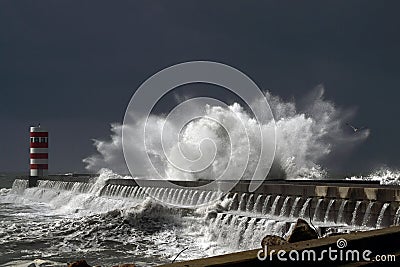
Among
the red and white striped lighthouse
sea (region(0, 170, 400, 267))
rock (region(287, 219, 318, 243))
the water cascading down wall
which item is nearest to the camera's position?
rock (region(287, 219, 318, 243))

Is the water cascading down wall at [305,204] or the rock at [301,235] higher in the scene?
the water cascading down wall at [305,204]

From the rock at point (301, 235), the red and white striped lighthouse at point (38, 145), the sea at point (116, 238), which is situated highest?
the red and white striped lighthouse at point (38, 145)

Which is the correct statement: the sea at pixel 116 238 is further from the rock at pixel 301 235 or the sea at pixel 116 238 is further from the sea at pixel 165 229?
the rock at pixel 301 235

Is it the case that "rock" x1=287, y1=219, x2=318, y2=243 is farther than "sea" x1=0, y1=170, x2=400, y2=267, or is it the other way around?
"sea" x1=0, y1=170, x2=400, y2=267

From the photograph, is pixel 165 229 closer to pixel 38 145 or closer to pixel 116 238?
pixel 116 238

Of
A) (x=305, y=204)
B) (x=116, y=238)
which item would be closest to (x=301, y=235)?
(x=305, y=204)

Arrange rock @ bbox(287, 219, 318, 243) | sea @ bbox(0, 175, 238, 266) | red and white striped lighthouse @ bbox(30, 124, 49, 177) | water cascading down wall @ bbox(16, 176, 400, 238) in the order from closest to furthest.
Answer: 1. rock @ bbox(287, 219, 318, 243)
2. water cascading down wall @ bbox(16, 176, 400, 238)
3. sea @ bbox(0, 175, 238, 266)
4. red and white striped lighthouse @ bbox(30, 124, 49, 177)

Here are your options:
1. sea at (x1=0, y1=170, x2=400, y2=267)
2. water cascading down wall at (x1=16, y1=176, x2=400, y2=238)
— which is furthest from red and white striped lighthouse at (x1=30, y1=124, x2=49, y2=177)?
water cascading down wall at (x1=16, y1=176, x2=400, y2=238)

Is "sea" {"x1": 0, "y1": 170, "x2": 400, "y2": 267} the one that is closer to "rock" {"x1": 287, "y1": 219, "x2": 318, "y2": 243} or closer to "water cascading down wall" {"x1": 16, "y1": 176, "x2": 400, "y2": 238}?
"water cascading down wall" {"x1": 16, "y1": 176, "x2": 400, "y2": 238}

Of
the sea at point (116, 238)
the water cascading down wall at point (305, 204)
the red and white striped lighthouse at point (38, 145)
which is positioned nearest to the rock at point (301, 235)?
the water cascading down wall at point (305, 204)

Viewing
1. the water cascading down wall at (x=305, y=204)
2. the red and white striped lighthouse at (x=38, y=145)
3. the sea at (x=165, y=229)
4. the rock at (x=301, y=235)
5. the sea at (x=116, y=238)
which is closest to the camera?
the rock at (x=301, y=235)

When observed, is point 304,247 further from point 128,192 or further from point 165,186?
point 128,192

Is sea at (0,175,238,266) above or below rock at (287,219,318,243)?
above

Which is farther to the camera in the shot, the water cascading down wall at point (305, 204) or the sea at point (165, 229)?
the sea at point (165, 229)
